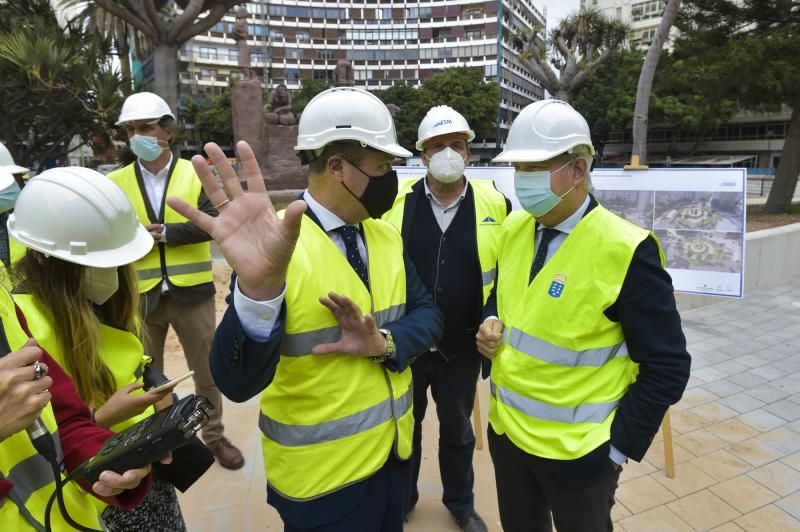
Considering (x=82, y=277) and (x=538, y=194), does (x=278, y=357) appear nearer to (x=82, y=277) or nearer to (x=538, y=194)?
(x=82, y=277)

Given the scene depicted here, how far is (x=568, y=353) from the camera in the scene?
1840mm

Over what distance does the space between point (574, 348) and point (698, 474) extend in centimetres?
218

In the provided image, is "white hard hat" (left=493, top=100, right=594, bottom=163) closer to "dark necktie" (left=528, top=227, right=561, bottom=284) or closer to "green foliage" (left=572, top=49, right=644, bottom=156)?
"dark necktie" (left=528, top=227, right=561, bottom=284)

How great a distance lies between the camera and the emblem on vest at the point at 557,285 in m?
1.85

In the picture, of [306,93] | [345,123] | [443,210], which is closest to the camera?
[345,123]

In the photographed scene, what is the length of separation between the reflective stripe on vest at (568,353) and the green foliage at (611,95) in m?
43.2

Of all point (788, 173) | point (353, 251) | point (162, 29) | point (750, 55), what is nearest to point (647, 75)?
point (750, 55)

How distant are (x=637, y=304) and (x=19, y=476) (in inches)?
71.4

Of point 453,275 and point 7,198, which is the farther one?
point 453,275

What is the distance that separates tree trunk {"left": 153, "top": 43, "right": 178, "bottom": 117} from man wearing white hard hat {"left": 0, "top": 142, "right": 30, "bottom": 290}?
4955mm

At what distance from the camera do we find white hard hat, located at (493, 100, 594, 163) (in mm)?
1985

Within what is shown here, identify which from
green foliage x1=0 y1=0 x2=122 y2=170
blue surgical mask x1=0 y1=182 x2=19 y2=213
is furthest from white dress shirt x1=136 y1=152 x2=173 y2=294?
green foliage x1=0 y1=0 x2=122 y2=170

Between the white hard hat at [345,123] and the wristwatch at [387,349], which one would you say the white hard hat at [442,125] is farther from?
the wristwatch at [387,349]

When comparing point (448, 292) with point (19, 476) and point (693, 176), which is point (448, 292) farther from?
point (693, 176)
